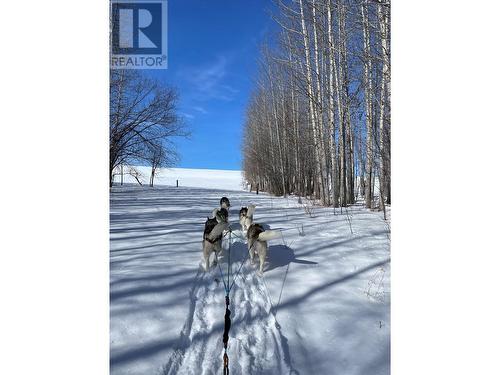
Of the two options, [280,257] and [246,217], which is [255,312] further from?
[246,217]

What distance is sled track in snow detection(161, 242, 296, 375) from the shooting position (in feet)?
5.37

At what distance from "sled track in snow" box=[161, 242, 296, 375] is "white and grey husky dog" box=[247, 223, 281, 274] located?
0.37 m

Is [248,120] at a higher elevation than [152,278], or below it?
higher

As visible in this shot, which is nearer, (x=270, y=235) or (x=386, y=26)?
(x=270, y=235)

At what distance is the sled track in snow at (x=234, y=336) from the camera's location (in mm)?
1636

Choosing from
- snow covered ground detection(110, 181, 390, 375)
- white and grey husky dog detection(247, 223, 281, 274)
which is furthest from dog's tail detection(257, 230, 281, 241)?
snow covered ground detection(110, 181, 390, 375)

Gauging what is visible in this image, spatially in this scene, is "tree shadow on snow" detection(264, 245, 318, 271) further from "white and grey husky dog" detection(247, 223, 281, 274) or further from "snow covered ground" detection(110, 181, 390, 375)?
"white and grey husky dog" detection(247, 223, 281, 274)

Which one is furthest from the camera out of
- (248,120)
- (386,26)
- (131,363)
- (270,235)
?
(248,120)

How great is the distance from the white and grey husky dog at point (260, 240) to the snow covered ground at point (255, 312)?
228mm

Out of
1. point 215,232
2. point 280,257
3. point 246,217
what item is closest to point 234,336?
point 215,232
